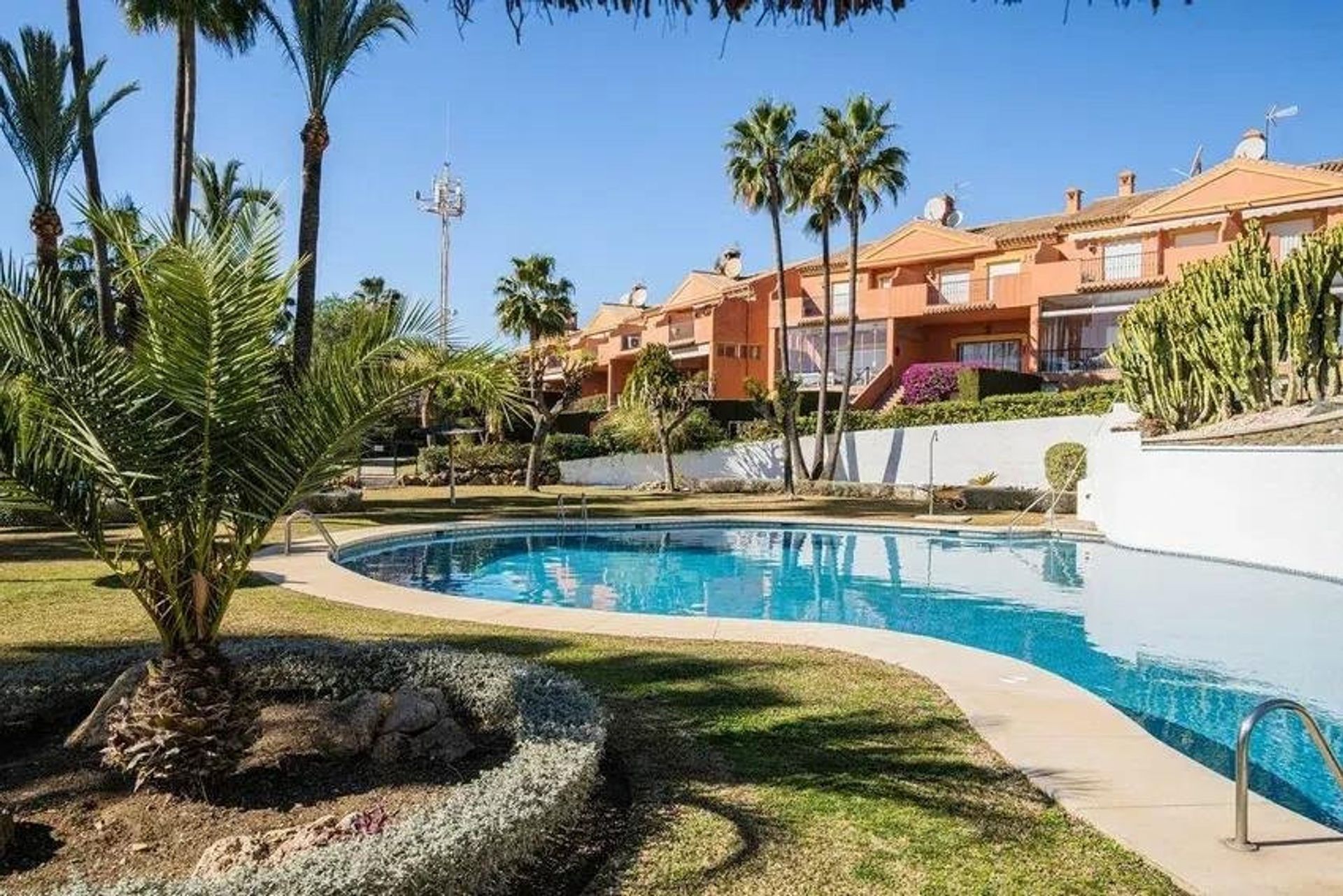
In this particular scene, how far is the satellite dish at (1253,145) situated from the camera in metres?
38.3

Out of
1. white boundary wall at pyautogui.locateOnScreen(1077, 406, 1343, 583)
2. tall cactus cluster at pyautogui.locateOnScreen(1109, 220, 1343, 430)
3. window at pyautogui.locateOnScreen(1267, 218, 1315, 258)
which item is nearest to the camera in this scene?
white boundary wall at pyautogui.locateOnScreen(1077, 406, 1343, 583)

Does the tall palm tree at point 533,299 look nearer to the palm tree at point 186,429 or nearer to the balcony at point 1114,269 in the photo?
the balcony at point 1114,269

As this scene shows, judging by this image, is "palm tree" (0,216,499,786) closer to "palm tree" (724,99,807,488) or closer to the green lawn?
the green lawn

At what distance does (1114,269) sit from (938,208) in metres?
11.5

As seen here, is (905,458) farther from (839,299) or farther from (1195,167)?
(1195,167)

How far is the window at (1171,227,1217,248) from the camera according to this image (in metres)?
33.9

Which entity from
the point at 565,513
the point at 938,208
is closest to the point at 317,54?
the point at 565,513

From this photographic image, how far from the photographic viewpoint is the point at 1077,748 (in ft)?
A: 20.1

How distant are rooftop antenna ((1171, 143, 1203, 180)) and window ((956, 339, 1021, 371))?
959cm

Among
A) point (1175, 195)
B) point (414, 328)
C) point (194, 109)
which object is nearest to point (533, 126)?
point (414, 328)

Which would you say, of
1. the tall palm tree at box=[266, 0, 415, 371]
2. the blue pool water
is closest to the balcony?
the blue pool water

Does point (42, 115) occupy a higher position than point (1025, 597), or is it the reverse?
point (42, 115)

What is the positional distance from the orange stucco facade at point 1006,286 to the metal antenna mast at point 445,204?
12.5 meters

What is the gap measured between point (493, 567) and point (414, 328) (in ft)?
40.9
